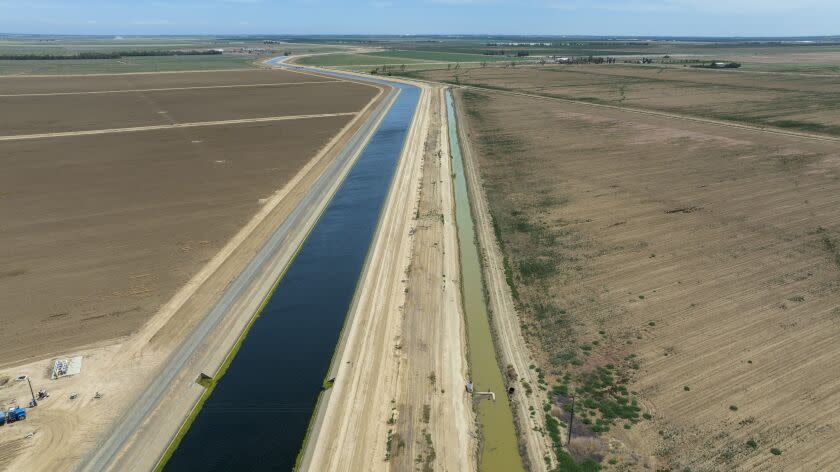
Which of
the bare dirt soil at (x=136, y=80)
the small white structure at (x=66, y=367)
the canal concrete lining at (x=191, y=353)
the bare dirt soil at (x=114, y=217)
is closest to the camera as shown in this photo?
the canal concrete lining at (x=191, y=353)

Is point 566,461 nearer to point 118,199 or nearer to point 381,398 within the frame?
point 381,398

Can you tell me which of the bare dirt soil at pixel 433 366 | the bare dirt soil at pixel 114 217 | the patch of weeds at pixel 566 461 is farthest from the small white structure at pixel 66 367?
the patch of weeds at pixel 566 461

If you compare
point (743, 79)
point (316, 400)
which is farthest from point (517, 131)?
point (743, 79)

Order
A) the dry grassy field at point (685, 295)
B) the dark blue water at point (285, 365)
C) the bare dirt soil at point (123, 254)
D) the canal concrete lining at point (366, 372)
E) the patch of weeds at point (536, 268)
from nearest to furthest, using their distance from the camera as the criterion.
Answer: the dry grassy field at point (685, 295), the canal concrete lining at point (366, 372), the dark blue water at point (285, 365), the bare dirt soil at point (123, 254), the patch of weeds at point (536, 268)

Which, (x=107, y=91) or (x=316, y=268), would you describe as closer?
(x=316, y=268)

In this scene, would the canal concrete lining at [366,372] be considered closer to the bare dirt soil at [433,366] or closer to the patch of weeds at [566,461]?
the bare dirt soil at [433,366]

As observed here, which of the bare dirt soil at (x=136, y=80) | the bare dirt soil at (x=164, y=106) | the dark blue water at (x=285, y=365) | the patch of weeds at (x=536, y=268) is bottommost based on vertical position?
the dark blue water at (x=285, y=365)

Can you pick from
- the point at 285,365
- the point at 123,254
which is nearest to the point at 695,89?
the point at 285,365

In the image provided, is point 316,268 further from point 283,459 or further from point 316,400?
point 283,459

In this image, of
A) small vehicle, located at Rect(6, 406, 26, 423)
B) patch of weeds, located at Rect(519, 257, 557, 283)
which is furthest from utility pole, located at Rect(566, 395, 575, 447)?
small vehicle, located at Rect(6, 406, 26, 423)
